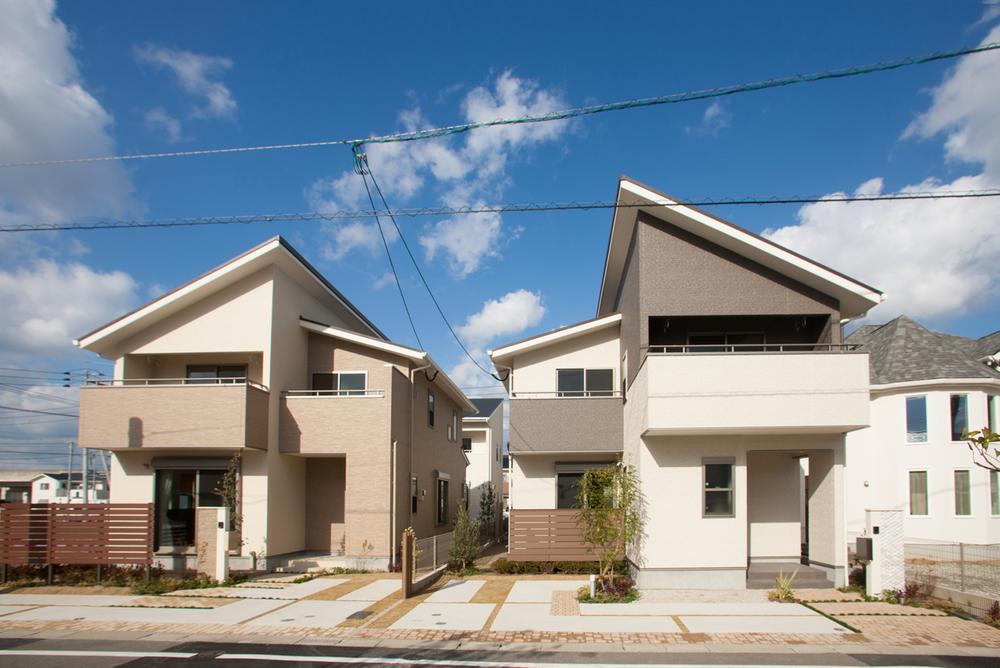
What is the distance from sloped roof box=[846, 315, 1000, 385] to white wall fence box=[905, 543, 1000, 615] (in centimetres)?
939

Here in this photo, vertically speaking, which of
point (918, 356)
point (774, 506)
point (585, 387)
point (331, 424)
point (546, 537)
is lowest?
point (546, 537)

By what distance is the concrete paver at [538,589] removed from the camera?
13.8m

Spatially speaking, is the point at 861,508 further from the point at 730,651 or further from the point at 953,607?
the point at 730,651

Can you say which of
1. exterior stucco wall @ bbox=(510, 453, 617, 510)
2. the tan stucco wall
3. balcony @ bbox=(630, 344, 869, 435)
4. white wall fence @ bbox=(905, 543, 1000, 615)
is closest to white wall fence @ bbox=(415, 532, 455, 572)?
exterior stucco wall @ bbox=(510, 453, 617, 510)

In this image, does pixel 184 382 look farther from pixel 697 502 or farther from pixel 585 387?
pixel 697 502

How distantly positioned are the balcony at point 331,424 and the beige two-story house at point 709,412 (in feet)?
11.9

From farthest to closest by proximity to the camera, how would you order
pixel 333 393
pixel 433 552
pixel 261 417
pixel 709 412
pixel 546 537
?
pixel 333 393
pixel 261 417
pixel 546 537
pixel 433 552
pixel 709 412

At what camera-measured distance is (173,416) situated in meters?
17.7

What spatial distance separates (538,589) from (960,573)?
316 inches

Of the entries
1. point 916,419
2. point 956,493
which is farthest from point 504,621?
point 956,493

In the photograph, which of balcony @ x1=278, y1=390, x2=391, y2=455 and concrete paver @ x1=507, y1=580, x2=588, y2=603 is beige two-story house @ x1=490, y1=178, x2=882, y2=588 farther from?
balcony @ x1=278, y1=390, x2=391, y2=455

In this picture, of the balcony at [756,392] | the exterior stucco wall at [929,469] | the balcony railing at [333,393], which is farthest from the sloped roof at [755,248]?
the exterior stucco wall at [929,469]

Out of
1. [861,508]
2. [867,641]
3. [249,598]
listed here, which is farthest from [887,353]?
[249,598]

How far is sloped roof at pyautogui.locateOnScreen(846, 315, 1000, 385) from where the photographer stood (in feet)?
79.9
